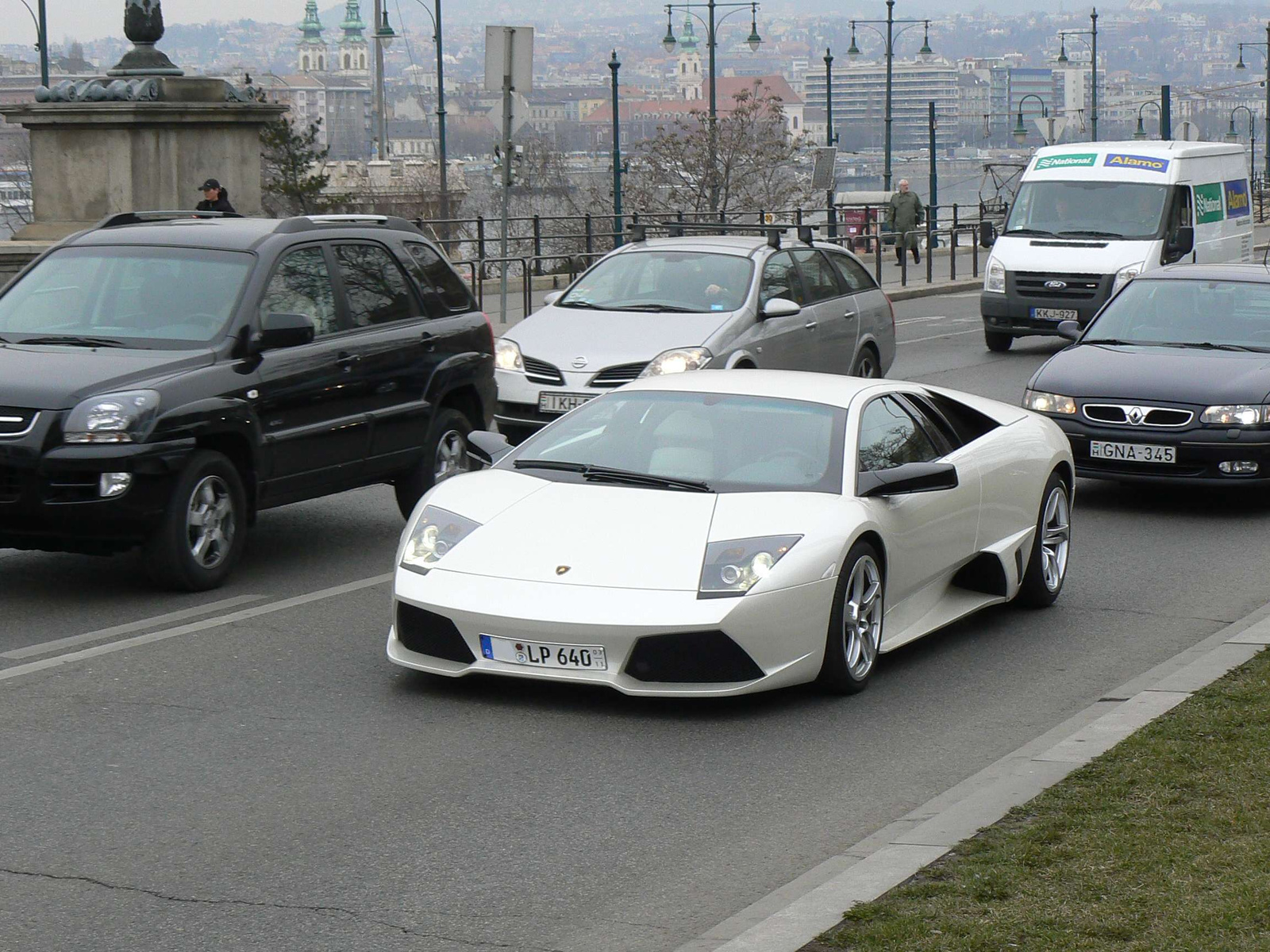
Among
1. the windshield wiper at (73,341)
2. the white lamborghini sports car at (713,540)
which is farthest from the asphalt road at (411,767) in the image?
the windshield wiper at (73,341)

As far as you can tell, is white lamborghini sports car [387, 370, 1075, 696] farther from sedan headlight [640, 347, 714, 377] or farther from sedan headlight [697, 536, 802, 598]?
sedan headlight [640, 347, 714, 377]

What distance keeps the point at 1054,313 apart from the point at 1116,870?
18747 millimetres

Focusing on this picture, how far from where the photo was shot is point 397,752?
21.1ft

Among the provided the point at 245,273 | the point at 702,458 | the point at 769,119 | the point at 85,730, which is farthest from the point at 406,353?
the point at 769,119

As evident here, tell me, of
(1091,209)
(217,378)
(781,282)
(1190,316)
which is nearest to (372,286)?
(217,378)

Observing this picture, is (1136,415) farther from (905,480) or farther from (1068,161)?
(1068,161)

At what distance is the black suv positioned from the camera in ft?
28.3

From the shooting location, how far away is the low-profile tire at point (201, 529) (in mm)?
8852

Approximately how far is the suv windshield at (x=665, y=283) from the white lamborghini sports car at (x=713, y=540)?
611 centimetres

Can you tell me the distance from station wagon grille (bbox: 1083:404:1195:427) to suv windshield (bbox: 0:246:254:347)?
5558mm

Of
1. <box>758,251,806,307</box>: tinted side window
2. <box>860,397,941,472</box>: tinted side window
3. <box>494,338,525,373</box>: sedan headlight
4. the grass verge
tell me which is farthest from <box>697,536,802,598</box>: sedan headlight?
<box>758,251,806,307</box>: tinted side window

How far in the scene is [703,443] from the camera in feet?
25.3

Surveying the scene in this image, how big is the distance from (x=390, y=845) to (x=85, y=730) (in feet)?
5.76

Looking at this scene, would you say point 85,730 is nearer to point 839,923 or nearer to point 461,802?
point 461,802
